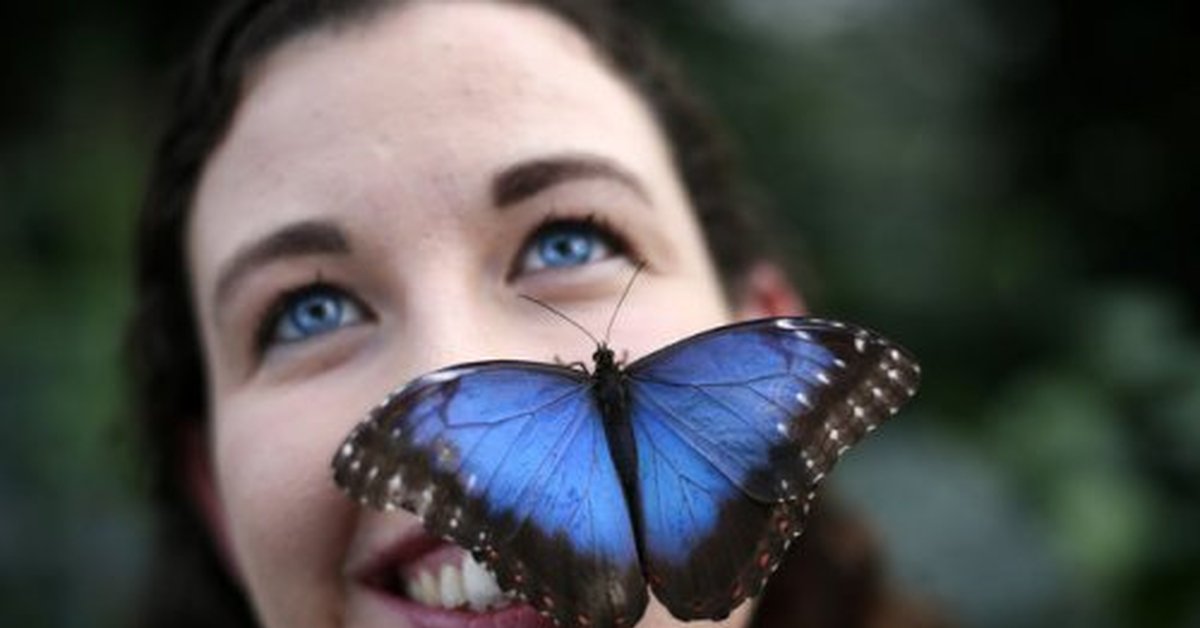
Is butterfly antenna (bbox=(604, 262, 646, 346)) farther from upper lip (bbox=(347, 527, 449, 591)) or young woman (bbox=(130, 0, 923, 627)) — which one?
upper lip (bbox=(347, 527, 449, 591))

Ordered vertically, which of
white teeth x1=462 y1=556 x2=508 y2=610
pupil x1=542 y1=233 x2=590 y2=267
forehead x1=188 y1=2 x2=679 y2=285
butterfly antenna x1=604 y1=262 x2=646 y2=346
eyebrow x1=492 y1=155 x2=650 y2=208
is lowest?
white teeth x1=462 y1=556 x2=508 y2=610

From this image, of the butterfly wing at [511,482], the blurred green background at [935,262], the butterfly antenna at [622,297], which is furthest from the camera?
the blurred green background at [935,262]

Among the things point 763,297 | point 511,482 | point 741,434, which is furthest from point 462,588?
point 763,297

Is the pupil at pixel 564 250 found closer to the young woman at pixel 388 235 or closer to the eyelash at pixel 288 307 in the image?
the young woman at pixel 388 235

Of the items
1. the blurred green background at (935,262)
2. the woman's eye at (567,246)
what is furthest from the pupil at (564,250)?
the blurred green background at (935,262)

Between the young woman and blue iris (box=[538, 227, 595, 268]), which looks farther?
blue iris (box=[538, 227, 595, 268])

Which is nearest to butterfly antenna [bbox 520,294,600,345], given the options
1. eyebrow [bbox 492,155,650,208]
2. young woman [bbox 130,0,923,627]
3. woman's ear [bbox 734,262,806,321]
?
young woman [bbox 130,0,923,627]

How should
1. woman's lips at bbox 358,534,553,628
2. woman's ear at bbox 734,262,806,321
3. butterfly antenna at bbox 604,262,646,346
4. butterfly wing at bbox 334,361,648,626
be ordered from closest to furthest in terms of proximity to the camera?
butterfly wing at bbox 334,361,648,626 → woman's lips at bbox 358,534,553,628 → butterfly antenna at bbox 604,262,646,346 → woman's ear at bbox 734,262,806,321

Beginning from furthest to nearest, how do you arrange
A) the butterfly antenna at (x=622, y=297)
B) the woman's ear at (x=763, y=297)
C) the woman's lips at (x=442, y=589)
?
1. the woman's ear at (x=763, y=297)
2. the butterfly antenna at (x=622, y=297)
3. the woman's lips at (x=442, y=589)

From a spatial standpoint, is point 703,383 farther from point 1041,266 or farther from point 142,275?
point 1041,266

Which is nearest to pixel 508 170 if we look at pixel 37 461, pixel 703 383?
pixel 703 383
